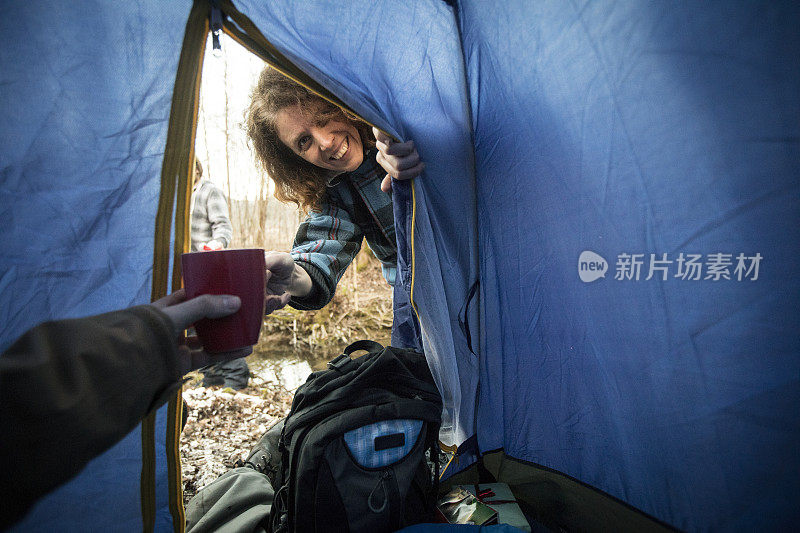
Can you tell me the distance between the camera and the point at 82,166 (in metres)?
0.76

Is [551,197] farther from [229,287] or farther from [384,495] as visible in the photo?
[384,495]

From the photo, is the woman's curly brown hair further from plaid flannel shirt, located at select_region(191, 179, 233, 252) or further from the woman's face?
plaid flannel shirt, located at select_region(191, 179, 233, 252)

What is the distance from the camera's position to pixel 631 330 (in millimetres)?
878

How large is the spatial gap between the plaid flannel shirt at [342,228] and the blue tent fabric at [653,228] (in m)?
0.42

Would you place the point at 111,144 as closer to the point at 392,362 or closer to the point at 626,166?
the point at 392,362

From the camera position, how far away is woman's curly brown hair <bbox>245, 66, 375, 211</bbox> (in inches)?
51.0

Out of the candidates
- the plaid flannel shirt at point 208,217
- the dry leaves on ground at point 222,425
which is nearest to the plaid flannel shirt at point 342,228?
the dry leaves on ground at point 222,425

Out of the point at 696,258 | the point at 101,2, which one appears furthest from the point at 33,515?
the point at 696,258

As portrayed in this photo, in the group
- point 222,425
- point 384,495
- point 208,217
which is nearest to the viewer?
point 384,495

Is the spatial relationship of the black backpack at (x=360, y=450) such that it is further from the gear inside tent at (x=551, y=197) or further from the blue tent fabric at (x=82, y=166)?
the blue tent fabric at (x=82, y=166)

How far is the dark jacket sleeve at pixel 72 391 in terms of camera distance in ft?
1.50

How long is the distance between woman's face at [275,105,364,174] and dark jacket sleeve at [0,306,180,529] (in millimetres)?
872

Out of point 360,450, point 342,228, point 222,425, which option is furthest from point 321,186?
point 222,425

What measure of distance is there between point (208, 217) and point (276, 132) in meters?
1.36
